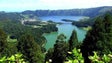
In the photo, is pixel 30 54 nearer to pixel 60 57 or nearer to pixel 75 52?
pixel 60 57

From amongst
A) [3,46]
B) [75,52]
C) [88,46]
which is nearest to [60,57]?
[3,46]

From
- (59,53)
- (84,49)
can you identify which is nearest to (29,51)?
(59,53)

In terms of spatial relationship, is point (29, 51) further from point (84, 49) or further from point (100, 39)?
point (100, 39)

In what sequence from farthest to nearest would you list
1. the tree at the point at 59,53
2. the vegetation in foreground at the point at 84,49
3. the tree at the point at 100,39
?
the tree at the point at 59,53, the tree at the point at 100,39, the vegetation in foreground at the point at 84,49

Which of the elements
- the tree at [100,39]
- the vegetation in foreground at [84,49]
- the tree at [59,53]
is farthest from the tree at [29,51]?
the tree at [100,39]

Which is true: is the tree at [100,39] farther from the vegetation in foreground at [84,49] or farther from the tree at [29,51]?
the tree at [29,51]

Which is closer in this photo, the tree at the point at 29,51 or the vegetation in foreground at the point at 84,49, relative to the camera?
the vegetation in foreground at the point at 84,49

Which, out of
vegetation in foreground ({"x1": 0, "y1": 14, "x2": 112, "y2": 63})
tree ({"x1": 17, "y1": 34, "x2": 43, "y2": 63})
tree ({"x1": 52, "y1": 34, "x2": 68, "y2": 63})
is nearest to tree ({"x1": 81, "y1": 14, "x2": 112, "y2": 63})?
vegetation in foreground ({"x1": 0, "y1": 14, "x2": 112, "y2": 63})

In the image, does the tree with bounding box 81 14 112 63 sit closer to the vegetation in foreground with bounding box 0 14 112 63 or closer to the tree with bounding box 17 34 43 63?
the vegetation in foreground with bounding box 0 14 112 63
